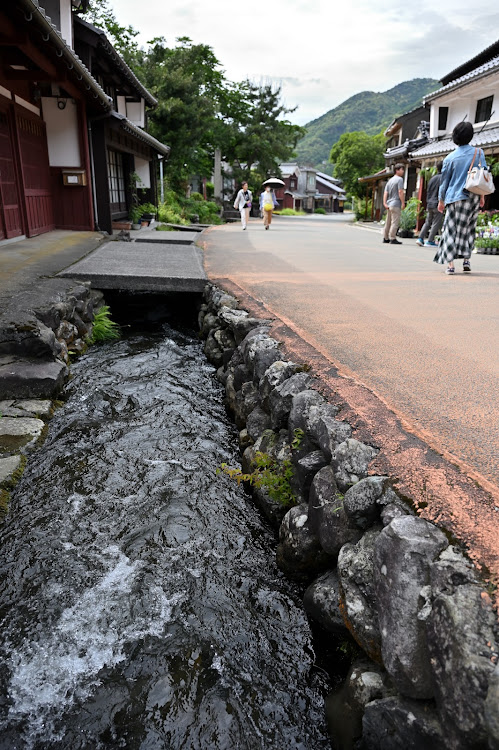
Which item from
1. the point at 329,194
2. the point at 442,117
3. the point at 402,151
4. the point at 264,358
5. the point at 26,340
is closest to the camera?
the point at 264,358

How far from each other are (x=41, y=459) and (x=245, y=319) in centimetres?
230

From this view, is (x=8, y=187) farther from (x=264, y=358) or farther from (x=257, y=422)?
(x=257, y=422)

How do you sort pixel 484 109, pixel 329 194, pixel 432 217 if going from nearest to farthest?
pixel 432 217, pixel 484 109, pixel 329 194

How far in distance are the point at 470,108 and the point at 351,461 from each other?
2218cm

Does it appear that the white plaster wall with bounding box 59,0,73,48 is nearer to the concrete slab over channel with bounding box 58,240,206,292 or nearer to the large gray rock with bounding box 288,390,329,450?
the concrete slab over channel with bounding box 58,240,206,292

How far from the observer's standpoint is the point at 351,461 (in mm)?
2416

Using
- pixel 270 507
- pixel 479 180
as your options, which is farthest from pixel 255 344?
pixel 479 180

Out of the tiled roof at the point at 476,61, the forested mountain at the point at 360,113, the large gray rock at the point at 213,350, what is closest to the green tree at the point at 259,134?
the tiled roof at the point at 476,61

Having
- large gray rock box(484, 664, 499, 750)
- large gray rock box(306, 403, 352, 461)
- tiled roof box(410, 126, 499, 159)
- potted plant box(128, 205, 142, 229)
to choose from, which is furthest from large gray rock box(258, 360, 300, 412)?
potted plant box(128, 205, 142, 229)

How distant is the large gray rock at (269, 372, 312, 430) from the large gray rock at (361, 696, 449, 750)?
190 centimetres

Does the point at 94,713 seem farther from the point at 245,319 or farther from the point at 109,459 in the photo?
the point at 245,319

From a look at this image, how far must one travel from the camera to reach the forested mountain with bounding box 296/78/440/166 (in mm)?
117188

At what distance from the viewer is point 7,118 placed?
967 centimetres

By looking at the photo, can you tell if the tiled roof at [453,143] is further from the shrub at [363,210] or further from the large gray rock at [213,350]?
the shrub at [363,210]
